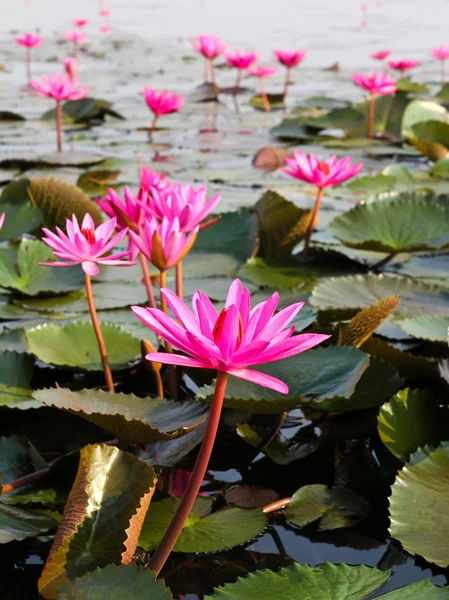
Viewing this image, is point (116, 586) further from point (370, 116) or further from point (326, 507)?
point (370, 116)

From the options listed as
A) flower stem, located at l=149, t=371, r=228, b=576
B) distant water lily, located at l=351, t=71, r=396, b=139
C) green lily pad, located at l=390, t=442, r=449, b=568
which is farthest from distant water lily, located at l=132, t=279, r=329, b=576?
distant water lily, located at l=351, t=71, r=396, b=139

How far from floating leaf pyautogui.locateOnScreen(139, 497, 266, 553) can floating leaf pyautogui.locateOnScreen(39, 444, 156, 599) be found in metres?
0.14

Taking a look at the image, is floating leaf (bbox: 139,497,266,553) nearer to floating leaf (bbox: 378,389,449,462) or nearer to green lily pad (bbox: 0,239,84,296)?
floating leaf (bbox: 378,389,449,462)

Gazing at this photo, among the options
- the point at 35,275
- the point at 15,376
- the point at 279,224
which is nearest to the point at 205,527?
the point at 15,376

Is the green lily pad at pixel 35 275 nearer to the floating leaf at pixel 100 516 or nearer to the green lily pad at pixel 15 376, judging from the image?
the green lily pad at pixel 15 376

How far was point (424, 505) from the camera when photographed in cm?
113

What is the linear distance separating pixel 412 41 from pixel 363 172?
780 centimetres

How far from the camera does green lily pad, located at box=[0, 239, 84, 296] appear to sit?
2.08 meters

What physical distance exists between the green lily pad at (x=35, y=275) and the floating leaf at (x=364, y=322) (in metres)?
0.89

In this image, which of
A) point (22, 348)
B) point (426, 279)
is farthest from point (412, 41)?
point (22, 348)

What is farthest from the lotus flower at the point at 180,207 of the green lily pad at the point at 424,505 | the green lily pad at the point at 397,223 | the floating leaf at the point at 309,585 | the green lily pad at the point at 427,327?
the green lily pad at the point at 397,223

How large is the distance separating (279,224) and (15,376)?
3.54ft

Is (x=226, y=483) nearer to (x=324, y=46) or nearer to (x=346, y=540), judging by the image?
(x=346, y=540)

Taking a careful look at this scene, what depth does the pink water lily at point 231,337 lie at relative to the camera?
0.79m
